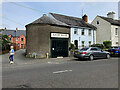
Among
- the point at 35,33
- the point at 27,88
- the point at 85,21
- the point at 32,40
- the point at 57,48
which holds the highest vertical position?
the point at 85,21

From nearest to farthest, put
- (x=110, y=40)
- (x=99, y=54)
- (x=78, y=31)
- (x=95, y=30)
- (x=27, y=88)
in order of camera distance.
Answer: (x=27, y=88) < (x=99, y=54) < (x=78, y=31) < (x=110, y=40) < (x=95, y=30)

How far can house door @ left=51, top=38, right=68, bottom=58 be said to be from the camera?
1662cm

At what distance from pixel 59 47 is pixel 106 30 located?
16.7m

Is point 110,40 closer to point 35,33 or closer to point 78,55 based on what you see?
point 78,55

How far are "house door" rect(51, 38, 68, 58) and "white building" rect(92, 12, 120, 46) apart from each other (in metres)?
14.6

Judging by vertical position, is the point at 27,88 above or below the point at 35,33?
below

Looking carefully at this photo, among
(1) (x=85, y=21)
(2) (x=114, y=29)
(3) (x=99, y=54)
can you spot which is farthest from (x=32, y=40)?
(2) (x=114, y=29)

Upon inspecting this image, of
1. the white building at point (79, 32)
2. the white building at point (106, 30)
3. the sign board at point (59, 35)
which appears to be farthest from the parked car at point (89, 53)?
the white building at point (106, 30)

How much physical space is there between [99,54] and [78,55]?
275cm

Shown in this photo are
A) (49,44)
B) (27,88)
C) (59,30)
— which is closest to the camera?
(27,88)

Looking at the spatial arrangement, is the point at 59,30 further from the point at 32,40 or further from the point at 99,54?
the point at 99,54

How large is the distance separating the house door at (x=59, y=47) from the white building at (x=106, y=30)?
14607mm

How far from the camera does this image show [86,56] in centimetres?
1268

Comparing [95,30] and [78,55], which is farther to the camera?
[95,30]
